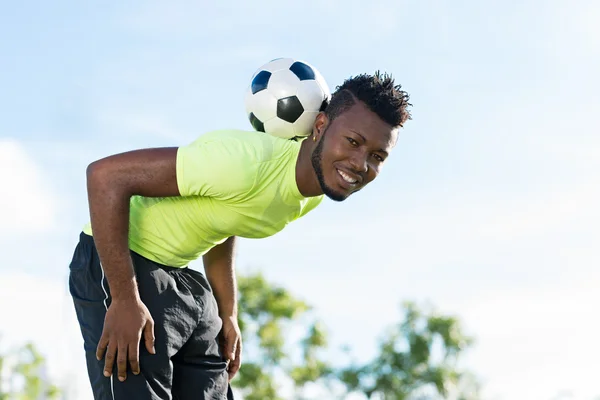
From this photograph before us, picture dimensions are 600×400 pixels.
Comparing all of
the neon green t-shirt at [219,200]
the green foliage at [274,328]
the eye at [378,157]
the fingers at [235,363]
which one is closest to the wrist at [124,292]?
the neon green t-shirt at [219,200]

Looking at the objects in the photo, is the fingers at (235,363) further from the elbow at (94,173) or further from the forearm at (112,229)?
the elbow at (94,173)

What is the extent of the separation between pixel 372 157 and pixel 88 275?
1.43m

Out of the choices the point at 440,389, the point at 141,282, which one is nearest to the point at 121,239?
the point at 141,282

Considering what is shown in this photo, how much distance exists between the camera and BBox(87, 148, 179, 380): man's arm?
365cm

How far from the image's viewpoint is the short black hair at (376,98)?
396cm

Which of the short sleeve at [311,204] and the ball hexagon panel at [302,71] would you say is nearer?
the short sleeve at [311,204]

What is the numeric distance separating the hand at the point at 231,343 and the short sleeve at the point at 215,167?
102cm

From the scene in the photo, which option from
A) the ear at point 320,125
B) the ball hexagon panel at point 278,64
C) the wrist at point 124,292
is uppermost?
the ball hexagon panel at point 278,64

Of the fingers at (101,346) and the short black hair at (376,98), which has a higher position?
the short black hair at (376,98)

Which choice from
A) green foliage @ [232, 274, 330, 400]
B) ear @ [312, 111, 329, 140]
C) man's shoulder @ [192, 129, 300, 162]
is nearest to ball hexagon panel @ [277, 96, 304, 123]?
ear @ [312, 111, 329, 140]

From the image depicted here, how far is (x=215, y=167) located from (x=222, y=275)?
3.38 feet

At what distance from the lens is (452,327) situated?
1184 inches

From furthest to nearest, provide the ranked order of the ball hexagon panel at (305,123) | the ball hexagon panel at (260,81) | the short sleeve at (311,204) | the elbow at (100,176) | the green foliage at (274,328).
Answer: the green foliage at (274,328) < the ball hexagon panel at (260,81) < the ball hexagon panel at (305,123) < the short sleeve at (311,204) < the elbow at (100,176)

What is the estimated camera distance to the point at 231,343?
449 centimetres
